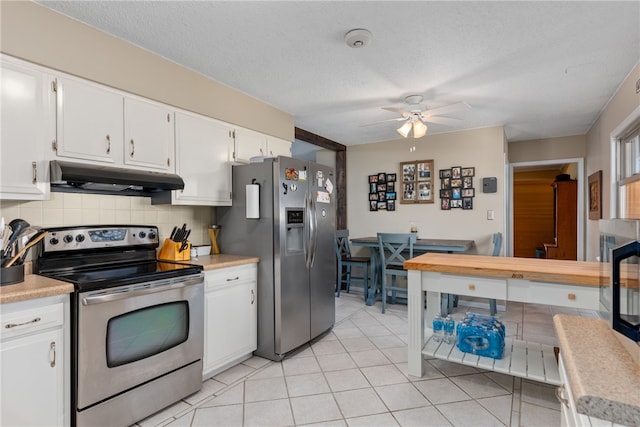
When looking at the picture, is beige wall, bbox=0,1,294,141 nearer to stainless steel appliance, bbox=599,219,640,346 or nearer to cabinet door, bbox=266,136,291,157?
cabinet door, bbox=266,136,291,157

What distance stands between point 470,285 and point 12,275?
2642mm

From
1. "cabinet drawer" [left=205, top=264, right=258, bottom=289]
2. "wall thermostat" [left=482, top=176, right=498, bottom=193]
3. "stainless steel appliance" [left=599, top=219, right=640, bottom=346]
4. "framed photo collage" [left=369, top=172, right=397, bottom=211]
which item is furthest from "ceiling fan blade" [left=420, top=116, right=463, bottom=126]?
"stainless steel appliance" [left=599, top=219, right=640, bottom=346]

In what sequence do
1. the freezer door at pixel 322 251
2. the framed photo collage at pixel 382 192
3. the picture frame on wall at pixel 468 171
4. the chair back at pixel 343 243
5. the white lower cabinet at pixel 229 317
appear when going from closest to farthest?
1. the white lower cabinet at pixel 229 317
2. the freezer door at pixel 322 251
3. the picture frame on wall at pixel 468 171
4. the chair back at pixel 343 243
5. the framed photo collage at pixel 382 192

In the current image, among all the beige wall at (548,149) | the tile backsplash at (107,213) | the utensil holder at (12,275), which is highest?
the beige wall at (548,149)

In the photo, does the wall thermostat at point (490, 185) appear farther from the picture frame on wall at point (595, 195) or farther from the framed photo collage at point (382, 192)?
the framed photo collage at point (382, 192)

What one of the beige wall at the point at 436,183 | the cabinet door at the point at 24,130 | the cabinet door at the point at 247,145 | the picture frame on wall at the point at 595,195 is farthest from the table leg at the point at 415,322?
the picture frame on wall at the point at 595,195

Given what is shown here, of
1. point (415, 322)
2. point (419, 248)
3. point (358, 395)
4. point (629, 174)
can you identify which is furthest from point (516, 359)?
point (629, 174)

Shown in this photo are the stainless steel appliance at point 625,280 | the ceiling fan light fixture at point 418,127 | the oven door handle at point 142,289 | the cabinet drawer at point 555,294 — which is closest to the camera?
the stainless steel appliance at point 625,280

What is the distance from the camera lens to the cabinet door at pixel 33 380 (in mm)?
1502

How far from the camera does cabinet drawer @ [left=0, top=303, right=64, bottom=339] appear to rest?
1.50m

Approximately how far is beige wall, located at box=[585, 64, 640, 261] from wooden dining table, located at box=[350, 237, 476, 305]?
58.6 inches

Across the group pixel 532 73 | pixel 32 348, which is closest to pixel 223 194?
pixel 32 348

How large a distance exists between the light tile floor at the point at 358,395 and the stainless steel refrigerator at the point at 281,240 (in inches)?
10.0

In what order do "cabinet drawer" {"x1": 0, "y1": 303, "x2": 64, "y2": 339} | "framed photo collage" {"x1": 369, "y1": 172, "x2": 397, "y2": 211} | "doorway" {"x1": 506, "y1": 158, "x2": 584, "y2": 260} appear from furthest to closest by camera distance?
"doorway" {"x1": 506, "y1": 158, "x2": 584, "y2": 260} → "framed photo collage" {"x1": 369, "y1": 172, "x2": 397, "y2": 211} → "cabinet drawer" {"x1": 0, "y1": 303, "x2": 64, "y2": 339}
